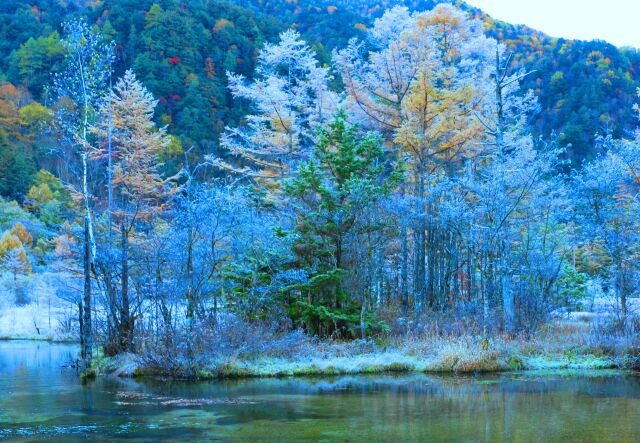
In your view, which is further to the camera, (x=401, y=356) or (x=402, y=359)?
(x=401, y=356)

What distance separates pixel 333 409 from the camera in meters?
10.8

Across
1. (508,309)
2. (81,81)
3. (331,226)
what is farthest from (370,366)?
(81,81)

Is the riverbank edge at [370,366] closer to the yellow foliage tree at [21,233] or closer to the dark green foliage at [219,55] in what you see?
the yellow foliage tree at [21,233]

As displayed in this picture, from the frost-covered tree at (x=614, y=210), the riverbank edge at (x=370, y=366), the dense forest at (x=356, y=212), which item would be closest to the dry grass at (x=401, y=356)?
the riverbank edge at (x=370, y=366)

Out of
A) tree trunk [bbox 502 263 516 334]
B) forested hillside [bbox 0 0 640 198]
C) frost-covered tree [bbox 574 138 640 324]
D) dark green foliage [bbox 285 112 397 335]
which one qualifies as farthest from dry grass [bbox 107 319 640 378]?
forested hillside [bbox 0 0 640 198]

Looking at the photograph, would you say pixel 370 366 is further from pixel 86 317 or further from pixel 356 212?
pixel 86 317

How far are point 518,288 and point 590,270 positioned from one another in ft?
66.1

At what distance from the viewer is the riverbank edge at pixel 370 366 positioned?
1502 centimetres

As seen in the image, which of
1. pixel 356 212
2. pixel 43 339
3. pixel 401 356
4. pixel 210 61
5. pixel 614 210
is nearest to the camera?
pixel 401 356

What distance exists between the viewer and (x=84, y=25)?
2095cm

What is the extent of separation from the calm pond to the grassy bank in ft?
2.34

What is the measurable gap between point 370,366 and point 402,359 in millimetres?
882

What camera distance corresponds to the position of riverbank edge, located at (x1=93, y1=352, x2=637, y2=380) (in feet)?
49.3

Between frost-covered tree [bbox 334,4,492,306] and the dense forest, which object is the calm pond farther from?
frost-covered tree [bbox 334,4,492,306]
